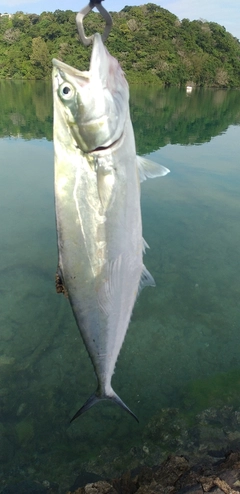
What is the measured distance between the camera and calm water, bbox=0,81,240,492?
11.4ft

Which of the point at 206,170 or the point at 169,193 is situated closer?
the point at 169,193

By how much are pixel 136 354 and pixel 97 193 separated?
3.31 meters

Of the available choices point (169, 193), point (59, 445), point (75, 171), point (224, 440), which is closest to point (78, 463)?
point (59, 445)

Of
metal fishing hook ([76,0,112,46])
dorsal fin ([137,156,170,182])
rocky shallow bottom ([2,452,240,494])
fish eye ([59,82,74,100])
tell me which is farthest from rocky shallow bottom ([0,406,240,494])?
metal fishing hook ([76,0,112,46])

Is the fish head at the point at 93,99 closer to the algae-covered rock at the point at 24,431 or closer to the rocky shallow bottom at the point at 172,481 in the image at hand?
the rocky shallow bottom at the point at 172,481

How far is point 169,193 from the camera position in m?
10.1

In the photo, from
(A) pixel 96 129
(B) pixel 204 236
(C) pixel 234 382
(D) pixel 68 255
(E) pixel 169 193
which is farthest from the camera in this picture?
(E) pixel 169 193

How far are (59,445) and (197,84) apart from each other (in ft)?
226

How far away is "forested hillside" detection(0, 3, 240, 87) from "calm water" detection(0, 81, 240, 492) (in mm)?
43962

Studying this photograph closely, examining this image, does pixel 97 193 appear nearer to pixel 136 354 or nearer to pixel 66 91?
pixel 66 91

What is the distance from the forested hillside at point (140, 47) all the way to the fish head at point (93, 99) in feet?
162

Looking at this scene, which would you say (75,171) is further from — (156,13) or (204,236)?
(156,13)

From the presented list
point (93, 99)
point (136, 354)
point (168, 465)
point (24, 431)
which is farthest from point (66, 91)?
point (136, 354)

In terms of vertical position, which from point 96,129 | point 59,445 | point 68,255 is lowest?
point 59,445
